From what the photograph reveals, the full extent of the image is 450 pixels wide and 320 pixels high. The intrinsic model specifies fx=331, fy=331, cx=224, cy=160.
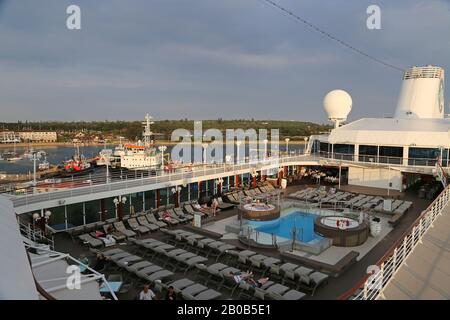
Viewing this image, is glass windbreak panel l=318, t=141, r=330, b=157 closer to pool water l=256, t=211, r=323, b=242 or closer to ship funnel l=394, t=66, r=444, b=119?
ship funnel l=394, t=66, r=444, b=119

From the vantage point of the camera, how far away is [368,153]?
63.4ft

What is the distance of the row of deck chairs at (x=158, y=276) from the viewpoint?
256 inches

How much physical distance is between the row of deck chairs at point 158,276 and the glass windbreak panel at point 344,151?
15085 millimetres

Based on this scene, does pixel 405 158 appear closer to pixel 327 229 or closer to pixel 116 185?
pixel 327 229

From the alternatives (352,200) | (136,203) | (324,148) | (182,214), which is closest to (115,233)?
(182,214)

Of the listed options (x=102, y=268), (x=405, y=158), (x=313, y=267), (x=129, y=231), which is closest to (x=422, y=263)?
(x=313, y=267)

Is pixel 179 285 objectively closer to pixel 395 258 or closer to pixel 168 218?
pixel 395 258

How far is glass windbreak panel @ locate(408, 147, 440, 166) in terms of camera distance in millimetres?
17531

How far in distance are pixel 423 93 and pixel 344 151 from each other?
307 inches

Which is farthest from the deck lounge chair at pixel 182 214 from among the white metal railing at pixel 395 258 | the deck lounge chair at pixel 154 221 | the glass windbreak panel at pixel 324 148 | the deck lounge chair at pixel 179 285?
the glass windbreak panel at pixel 324 148

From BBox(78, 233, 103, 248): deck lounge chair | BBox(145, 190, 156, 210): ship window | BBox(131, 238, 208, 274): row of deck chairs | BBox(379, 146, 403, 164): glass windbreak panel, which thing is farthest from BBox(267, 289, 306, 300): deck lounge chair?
BBox(379, 146, 403, 164): glass windbreak panel

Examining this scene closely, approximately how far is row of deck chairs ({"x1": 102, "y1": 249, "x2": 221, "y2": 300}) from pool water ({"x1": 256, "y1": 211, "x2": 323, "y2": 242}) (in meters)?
4.79

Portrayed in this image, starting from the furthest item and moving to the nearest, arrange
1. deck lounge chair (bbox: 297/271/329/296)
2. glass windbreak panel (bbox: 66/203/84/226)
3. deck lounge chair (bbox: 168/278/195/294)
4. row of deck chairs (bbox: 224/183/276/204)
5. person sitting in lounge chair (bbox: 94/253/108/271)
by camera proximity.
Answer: glass windbreak panel (bbox: 66/203/84/226) < row of deck chairs (bbox: 224/183/276/204) < person sitting in lounge chair (bbox: 94/253/108/271) < deck lounge chair (bbox: 297/271/329/296) < deck lounge chair (bbox: 168/278/195/294)

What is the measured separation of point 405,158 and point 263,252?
12718 mm
